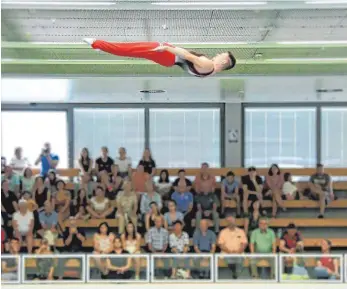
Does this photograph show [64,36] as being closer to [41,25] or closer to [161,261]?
[41,25]

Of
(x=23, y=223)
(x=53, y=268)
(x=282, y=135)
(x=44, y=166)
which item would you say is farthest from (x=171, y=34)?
(x=282, y=135)

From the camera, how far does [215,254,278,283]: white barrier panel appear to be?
8.05 m

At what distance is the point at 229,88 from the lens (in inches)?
390

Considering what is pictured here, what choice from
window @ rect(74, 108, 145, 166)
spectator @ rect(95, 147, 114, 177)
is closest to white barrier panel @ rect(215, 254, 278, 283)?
spectator @ rect(95, 147, 114, 177)

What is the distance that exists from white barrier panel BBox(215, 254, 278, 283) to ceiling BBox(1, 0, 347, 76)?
2.31m

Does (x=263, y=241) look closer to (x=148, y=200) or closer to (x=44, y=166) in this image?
(x=148, y=200)

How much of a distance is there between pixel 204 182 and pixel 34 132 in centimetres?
424

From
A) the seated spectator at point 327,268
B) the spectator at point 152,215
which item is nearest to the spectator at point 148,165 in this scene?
the spectator at point 152,215

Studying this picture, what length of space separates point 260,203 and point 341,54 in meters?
3.88

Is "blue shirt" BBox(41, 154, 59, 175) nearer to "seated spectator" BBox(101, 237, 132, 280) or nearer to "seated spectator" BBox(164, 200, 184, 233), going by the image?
"seated spectator" BBox(164, 200, 184, 233)

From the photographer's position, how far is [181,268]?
8.09 metres

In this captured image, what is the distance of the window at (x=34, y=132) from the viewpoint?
43.0 feet

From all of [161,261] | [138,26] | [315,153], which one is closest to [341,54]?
[138,26]

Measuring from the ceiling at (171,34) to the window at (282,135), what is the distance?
16.3 feet
